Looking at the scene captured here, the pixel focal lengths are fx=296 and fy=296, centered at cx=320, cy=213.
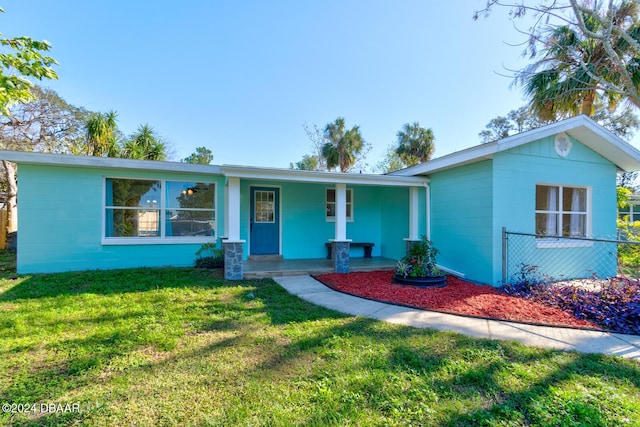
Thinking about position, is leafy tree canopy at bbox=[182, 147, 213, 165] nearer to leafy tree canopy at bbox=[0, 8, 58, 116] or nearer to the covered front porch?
the covered front porch

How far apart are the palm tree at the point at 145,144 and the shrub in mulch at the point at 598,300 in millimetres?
13273

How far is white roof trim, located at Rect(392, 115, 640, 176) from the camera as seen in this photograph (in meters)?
5.83

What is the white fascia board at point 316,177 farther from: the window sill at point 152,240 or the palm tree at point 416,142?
the palm tree at point 416,142

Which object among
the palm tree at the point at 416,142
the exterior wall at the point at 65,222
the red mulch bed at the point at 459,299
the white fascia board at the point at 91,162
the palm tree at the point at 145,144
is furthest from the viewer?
the palm tree at the point at 416,142

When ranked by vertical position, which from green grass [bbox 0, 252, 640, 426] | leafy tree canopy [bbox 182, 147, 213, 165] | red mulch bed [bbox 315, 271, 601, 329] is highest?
leafy tree canopy [bbox 182, 147, 213, 165]

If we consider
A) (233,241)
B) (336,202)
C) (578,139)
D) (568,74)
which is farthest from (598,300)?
(568,74)

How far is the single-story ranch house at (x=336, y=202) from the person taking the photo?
6211mm

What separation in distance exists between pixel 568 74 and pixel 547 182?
449 cm

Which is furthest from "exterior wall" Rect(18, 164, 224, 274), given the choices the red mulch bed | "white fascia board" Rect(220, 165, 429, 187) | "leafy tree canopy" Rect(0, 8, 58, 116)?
the red mulch bed

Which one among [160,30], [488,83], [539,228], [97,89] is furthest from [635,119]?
[97,89]

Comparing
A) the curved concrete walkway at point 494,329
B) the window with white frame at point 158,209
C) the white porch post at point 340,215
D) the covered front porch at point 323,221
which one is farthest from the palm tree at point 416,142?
the curved concrete walkway at point 494,329

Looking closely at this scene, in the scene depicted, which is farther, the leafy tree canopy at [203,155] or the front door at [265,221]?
the leafy tree canopy at [203,155]

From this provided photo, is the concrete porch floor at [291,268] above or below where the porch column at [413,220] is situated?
below

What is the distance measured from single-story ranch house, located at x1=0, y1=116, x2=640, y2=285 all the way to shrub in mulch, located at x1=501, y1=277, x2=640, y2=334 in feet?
2.35
